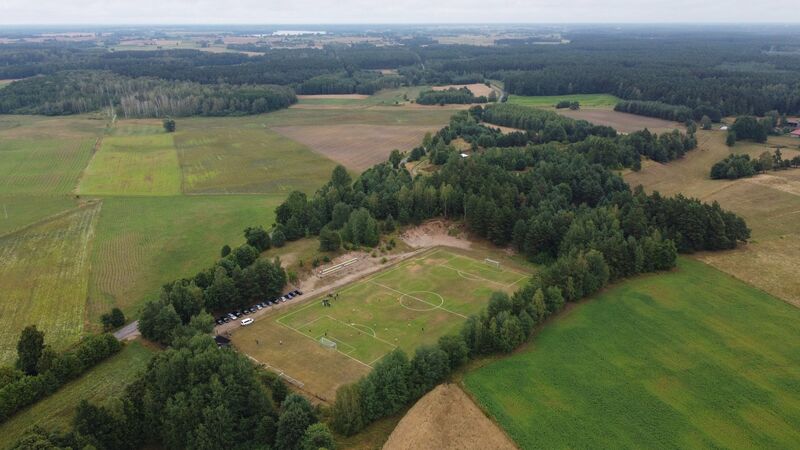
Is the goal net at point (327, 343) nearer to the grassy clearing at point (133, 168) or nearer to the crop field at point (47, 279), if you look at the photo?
the crop field at point (47, 279)

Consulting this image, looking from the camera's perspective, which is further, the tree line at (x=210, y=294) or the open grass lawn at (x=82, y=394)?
the tree line at (x=210, y=294)

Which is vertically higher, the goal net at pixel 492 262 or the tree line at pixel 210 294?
the tree line at pixel 210 294

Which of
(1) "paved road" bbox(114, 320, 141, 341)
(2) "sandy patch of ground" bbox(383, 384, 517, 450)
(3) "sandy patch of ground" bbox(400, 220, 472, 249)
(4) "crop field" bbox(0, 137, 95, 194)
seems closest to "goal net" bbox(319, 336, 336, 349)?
(2) "sandy patch of ground" bbox(383, 384, 517, 450)

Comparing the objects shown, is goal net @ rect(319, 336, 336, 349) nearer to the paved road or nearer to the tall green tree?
the paved road

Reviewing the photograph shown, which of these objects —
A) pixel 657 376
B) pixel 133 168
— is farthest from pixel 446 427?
pixel 133 168

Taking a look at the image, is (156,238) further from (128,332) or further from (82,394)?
(82,394)

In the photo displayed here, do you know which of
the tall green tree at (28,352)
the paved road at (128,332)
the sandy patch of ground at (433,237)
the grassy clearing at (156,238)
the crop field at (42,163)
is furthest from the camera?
the crop field at (42,163)

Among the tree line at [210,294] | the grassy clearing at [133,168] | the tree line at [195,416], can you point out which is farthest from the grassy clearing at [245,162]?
the tree line at [195,416]
